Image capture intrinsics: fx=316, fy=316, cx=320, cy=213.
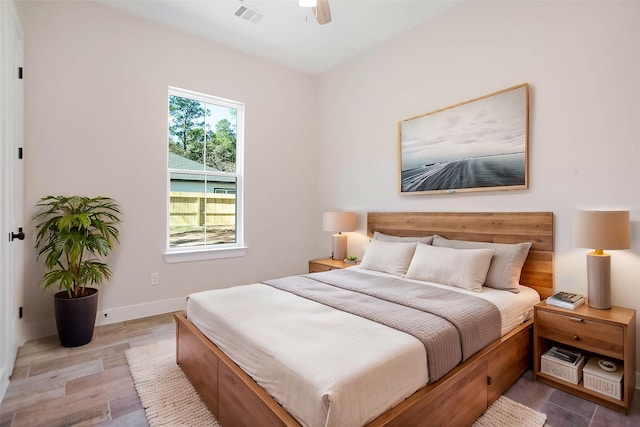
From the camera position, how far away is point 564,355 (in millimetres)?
2148

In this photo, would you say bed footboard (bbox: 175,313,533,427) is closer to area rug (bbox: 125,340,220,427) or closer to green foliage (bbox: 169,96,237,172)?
area rug (bbox: 125,340,220,427)

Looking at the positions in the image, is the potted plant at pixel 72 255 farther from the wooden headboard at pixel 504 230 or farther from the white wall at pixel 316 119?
the wooden headboard at pixel 504 230

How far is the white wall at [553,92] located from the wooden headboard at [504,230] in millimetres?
72

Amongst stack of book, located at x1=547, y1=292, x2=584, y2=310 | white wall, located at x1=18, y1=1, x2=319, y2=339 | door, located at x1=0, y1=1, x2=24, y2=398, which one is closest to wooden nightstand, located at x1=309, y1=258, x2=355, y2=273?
white wall, located at x1=18, y1=1, x2=319, y2=339

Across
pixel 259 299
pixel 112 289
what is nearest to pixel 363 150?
pixel 259 299

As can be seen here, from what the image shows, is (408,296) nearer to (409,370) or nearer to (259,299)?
(409,370)

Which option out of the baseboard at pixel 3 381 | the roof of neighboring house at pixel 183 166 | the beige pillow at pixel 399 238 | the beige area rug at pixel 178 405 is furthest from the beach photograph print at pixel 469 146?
the baseboard at pixel 3 381

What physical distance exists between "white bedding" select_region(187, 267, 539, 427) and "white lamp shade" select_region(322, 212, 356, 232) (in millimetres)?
1877

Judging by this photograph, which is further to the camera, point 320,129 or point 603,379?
point 320,129

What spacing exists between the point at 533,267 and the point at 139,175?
382 centimetres

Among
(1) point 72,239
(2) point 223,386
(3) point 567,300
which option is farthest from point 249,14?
(3) point 567,300

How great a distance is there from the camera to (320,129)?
472cm

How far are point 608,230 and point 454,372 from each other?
55.3 inches

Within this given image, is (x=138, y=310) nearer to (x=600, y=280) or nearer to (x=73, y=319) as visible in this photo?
(x=73, y=319)
